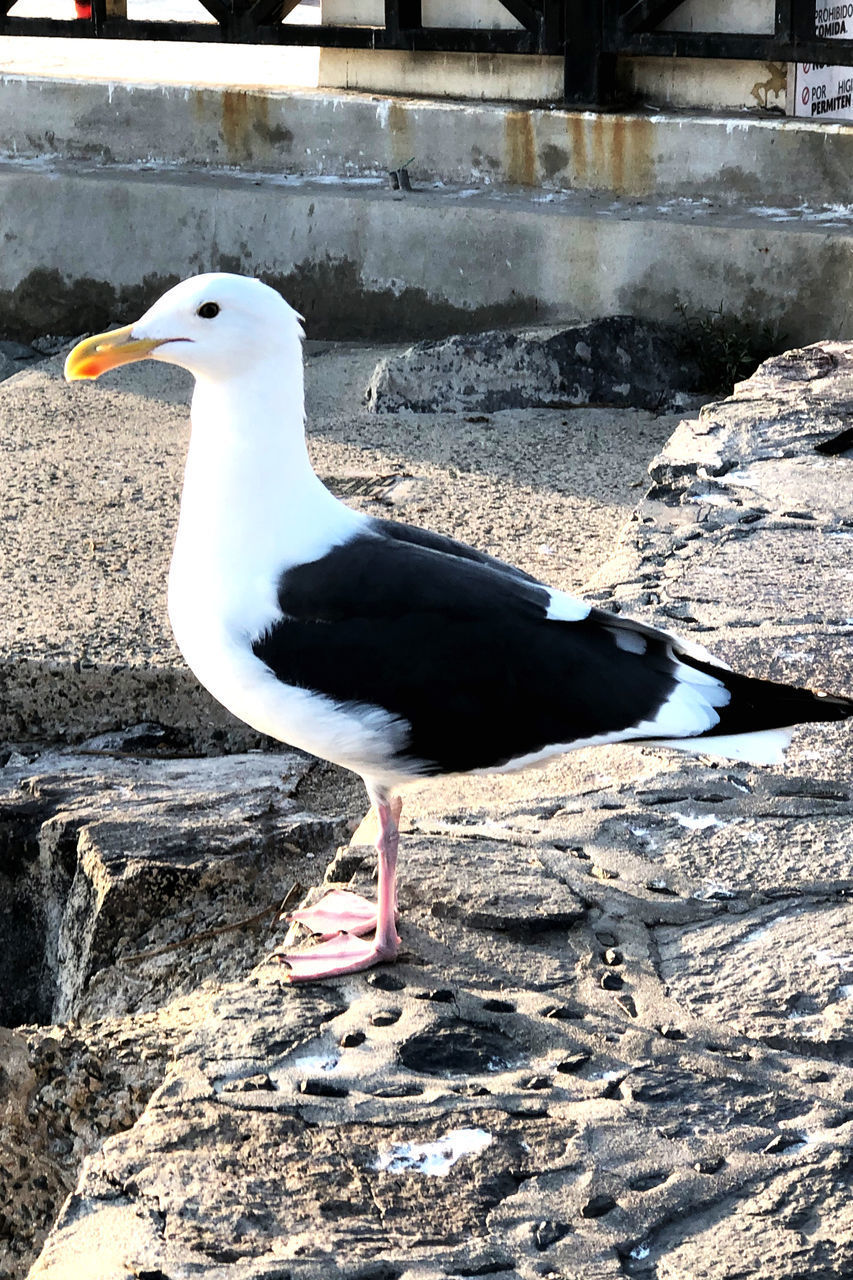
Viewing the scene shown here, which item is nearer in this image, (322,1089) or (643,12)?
(322,1089)

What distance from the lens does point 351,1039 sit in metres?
2.36

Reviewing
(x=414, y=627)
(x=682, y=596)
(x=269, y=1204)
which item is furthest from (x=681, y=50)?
(x=269, y=1204)

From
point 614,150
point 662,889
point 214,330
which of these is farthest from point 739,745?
point 614,150

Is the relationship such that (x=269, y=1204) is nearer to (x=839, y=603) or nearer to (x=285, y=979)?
(x=285, y=979)

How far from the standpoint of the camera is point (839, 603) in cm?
358

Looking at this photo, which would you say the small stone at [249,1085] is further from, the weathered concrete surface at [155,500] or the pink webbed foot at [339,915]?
the weathered concrete surface at [155,500]

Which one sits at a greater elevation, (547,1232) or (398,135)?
(398,135)

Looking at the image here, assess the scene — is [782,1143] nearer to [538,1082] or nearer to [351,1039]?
[538,1082]

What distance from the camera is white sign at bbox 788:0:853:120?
6.34 m

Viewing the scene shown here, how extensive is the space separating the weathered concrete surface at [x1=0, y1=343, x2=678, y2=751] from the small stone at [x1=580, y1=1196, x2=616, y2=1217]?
6.90ft

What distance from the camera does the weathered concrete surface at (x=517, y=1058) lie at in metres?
2.01

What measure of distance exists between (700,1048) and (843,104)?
210 inches

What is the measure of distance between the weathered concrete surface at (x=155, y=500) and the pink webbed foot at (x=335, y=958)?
144 centimetres

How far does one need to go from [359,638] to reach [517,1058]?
2.25 ft
